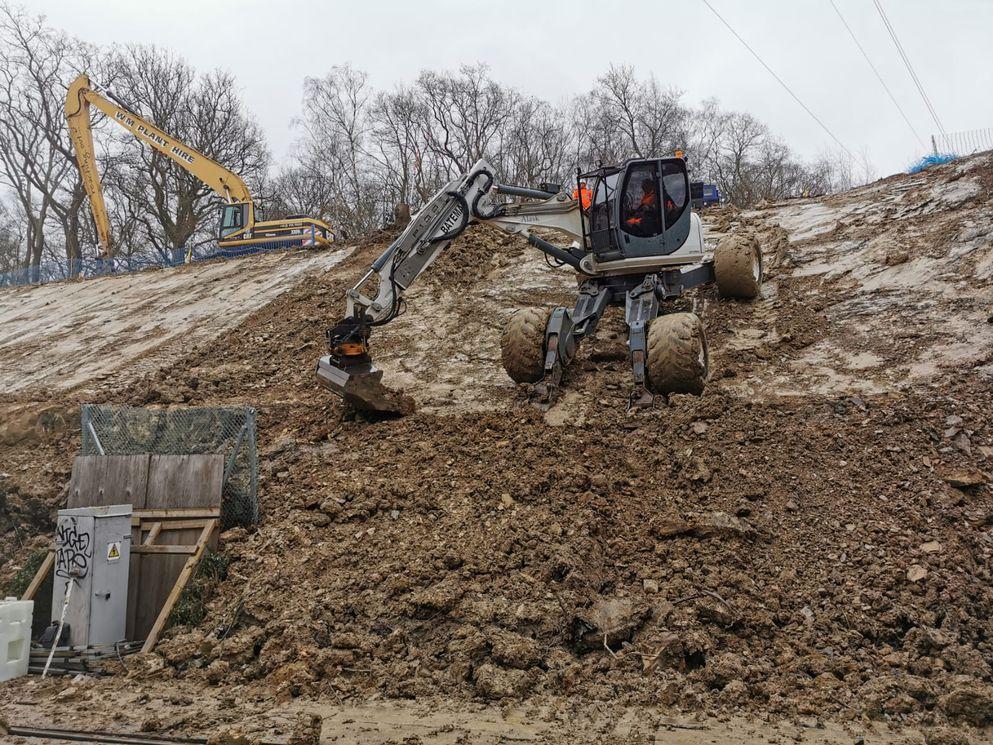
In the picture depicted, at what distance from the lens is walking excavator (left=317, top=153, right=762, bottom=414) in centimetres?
840

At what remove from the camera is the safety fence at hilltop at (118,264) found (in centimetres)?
2197

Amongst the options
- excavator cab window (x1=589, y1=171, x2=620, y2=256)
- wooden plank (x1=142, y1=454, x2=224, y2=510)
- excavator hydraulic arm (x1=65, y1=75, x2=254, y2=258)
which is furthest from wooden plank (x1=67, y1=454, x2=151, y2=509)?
excavator hydraulic arm (x1=65, y1=75, x2=254, y2=258)

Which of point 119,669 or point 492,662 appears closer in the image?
point 492,662

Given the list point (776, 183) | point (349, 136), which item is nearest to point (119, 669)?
point (349, 136)

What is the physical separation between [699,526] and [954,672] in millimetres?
A: 2010

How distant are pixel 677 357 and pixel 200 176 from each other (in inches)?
758

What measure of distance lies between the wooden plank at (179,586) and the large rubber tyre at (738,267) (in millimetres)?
7904

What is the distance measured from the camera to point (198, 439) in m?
7.76

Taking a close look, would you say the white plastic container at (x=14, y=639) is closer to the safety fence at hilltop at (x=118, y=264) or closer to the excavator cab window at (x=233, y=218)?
the safety fence at hilltop at (x=118, y=264)

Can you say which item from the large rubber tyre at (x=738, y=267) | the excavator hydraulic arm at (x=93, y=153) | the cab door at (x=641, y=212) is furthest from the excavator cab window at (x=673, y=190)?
the excavator hydraulic arm at (x=93, y=153)

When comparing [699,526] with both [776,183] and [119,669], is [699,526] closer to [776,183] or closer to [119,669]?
[119,669]

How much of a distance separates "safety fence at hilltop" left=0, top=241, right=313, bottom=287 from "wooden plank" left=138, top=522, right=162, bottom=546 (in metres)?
15.2

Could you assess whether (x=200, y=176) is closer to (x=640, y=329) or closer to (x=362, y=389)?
(x=362, y=389)

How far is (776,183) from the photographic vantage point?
38125mm
